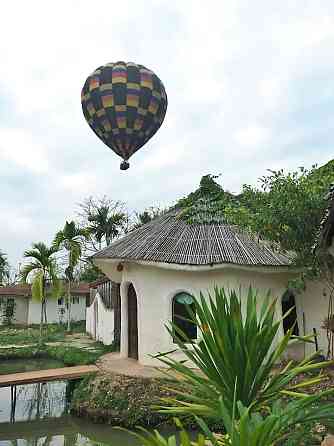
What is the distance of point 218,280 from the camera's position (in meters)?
11.2

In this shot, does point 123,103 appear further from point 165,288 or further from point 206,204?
point 165,288

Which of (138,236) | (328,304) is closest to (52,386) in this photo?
(138,236)

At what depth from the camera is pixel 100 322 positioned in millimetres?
19672

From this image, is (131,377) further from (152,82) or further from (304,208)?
(152,82)

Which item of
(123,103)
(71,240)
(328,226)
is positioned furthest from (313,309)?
(71,240)

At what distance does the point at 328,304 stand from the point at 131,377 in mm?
Answer: 5355

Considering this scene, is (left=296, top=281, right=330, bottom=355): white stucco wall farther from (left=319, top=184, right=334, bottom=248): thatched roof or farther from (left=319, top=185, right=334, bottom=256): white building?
(left=319, top=184, right=334, bottom=248): thatched roof

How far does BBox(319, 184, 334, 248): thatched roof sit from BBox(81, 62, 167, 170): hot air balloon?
738 cm

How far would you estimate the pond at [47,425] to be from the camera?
8148 millimetres

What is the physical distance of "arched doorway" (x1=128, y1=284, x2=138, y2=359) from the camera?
1254 cm

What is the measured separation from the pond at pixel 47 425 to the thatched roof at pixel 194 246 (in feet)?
13.1

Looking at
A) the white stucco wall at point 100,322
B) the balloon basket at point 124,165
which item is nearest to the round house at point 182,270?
the balloon basket at point 124,165

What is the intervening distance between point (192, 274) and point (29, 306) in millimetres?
24234

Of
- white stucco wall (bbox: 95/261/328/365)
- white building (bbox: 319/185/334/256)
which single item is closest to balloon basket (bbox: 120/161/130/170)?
white stucco wall (bbox: 95/261/328/365)
